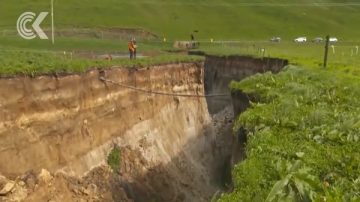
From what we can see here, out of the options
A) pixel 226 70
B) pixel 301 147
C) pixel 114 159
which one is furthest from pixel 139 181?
pixel 226 70

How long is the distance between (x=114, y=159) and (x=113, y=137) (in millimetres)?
1250

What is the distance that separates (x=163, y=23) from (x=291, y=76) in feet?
230

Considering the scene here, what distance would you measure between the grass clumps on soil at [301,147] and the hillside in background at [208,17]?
6635 cm

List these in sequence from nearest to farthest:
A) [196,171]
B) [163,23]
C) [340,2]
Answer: [196,171], [163,23], [340,2]

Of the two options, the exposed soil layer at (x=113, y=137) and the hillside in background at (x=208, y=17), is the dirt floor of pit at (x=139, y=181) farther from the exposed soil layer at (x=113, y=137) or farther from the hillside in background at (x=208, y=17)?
A: the hillside in background at (x=208, y=17)

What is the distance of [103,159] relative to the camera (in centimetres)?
2670

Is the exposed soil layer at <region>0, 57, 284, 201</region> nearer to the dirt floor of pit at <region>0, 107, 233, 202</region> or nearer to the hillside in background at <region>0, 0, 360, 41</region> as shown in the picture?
the dirt floor of pit at <region>0, 107, 233, 202</region>

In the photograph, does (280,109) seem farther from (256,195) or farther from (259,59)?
(259,59)

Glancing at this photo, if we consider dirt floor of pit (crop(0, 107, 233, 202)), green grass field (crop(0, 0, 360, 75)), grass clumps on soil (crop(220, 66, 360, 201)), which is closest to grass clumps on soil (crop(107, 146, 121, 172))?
dirt floor of pit (crop(0, 107, 233, 202))

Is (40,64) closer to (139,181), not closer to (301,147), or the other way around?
(139,181)

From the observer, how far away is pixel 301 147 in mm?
13477

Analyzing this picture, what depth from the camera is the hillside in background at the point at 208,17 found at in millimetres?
88750

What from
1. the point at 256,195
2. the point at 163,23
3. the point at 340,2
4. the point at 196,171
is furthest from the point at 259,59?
the point at 340,2

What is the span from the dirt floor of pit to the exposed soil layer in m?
0.05
